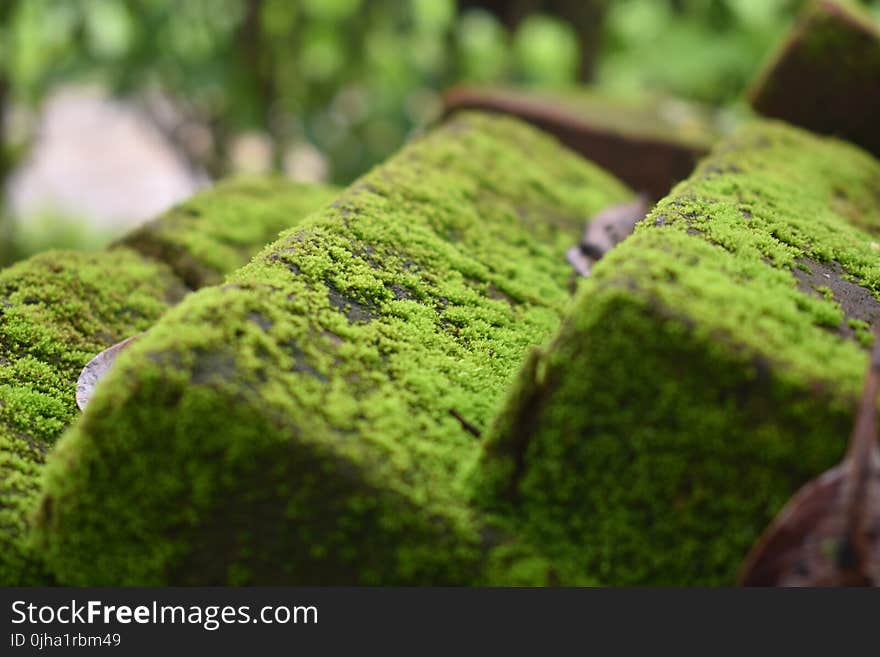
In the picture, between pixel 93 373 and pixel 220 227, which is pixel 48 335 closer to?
pixel 93 373

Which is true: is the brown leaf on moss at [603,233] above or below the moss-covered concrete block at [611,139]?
below

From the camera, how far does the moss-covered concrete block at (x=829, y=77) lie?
204 cm

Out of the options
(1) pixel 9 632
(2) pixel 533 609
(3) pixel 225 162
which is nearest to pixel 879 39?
(2) pixel 533 609

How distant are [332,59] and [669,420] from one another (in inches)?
136

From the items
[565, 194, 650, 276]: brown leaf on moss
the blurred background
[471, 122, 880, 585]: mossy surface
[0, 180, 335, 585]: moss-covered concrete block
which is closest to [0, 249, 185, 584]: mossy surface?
[0, 180, 335, 585]: moss-covered concrete block

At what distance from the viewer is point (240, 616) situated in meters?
0.97

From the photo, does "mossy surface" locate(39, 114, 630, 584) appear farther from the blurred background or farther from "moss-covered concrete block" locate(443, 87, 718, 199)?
the blurred background

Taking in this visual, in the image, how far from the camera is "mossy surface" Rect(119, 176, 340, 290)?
69.4 inches

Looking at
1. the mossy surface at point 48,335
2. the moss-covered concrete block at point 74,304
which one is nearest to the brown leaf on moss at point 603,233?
the moss-covered concrete block at point 74,304

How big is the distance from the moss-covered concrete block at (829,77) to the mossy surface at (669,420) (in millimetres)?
1223

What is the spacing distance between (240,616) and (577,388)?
472 mm

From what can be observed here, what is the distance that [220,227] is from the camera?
1897 millimetres

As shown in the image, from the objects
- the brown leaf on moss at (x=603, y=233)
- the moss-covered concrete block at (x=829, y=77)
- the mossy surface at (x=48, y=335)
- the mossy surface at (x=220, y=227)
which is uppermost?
the moss-covered concrete block at (x=829, y=77)

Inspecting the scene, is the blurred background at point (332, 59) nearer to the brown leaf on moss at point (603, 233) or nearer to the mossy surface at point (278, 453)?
the brown leaf on moss at point (603, 233)
